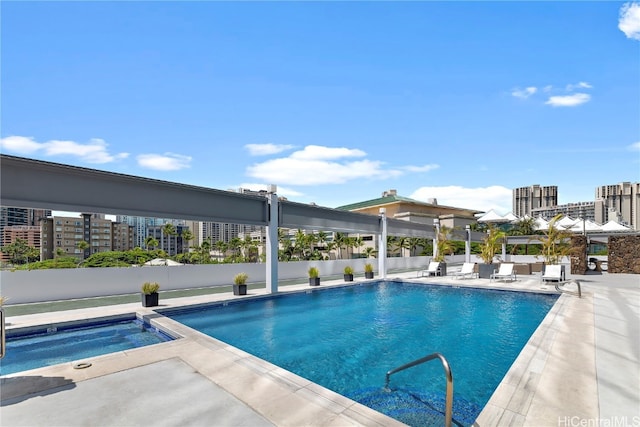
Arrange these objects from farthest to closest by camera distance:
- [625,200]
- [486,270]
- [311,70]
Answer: [625,200] → [486,270] → [311,70]

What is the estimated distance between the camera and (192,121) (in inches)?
635

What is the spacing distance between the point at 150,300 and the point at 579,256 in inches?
892

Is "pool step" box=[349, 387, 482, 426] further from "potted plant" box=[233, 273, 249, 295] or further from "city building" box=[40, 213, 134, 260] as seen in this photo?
"city building" box=[40, 213, 134, 260]

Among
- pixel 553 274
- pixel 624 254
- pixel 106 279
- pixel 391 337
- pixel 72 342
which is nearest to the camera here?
pixel 72 342

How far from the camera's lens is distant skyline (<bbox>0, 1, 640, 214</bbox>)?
10359 millimetres

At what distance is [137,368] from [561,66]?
1604cm

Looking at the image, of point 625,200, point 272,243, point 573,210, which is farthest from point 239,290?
point 573,210

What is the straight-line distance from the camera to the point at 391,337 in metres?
8.02

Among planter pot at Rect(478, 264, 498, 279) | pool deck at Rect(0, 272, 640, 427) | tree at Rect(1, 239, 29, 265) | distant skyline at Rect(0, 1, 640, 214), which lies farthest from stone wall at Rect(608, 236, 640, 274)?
tree at Rect(1, 239, 29, 265)

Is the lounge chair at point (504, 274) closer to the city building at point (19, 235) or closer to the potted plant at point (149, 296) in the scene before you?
the potted plant at point (149, 296)

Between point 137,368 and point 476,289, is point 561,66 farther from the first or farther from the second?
point 137,368

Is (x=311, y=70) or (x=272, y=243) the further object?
(x=272, y=243)

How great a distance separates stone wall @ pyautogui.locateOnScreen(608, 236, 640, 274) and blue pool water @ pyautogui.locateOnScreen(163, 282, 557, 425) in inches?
471

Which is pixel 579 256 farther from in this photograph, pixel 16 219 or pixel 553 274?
pixel 16 219
